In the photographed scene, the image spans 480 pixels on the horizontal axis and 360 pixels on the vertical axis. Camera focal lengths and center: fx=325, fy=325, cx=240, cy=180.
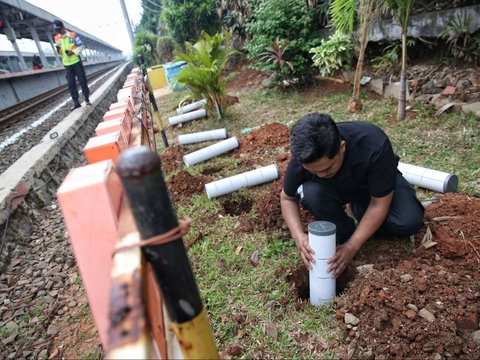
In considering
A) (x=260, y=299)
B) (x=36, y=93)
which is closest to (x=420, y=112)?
(x=260, y=299)

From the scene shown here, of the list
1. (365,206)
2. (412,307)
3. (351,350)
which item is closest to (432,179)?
(365,206)

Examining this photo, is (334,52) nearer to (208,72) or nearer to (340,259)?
(208,72)

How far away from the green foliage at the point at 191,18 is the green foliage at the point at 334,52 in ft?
22.3

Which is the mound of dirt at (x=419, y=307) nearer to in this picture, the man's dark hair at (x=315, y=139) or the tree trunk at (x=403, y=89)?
the man's dark hair at (x=315, y=139)

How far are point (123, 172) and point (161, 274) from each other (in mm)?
268

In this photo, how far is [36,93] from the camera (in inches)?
555

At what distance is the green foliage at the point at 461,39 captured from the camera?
14.1 feet

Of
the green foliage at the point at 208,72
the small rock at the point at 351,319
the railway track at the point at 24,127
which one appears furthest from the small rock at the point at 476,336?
the railway track at the point at 24,127

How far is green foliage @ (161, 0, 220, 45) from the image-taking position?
11.8 meters

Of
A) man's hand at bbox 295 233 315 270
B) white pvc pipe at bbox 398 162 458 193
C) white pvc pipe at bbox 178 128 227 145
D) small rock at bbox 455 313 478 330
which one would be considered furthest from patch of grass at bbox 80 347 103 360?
white pvc pipe at bbox 178 128 227 145

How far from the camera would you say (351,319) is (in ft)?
5.76

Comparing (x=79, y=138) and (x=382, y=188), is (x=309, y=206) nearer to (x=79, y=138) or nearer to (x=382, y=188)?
(x=382, y=188)

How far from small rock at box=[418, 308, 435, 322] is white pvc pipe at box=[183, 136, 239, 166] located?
3.18 meters

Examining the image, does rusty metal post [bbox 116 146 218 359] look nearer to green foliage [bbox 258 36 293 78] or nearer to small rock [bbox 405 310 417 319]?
small rock [bbox 405 310 417 319]
